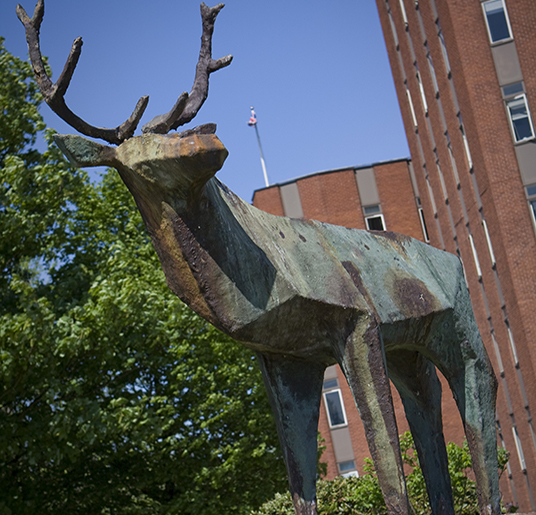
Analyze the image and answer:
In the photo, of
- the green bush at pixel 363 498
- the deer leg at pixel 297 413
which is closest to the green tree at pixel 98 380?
the green bush at pixel 363 498

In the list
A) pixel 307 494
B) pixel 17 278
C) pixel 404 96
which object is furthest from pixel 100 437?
pixel 404 96

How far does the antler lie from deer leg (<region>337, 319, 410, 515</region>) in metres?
1.77

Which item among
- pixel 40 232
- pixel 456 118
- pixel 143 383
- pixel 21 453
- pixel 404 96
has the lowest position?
pixel 21 453

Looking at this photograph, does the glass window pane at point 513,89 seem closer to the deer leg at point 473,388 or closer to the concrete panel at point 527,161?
the concrete panel at point 527,161

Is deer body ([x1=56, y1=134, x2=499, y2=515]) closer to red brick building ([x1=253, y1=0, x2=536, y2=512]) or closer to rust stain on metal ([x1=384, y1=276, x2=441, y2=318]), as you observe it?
rust stain on metal ([x1=384, y1=276, x2=441, y2=318])

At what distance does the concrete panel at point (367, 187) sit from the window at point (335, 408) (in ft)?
27.4

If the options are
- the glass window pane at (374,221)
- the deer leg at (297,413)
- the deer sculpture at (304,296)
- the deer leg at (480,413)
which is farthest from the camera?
the glass window pane at (374,221)

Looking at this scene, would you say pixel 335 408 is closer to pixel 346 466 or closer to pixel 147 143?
pixel 346 466

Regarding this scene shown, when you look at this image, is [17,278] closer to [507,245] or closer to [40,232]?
[40,232]

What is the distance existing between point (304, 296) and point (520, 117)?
19809 mm

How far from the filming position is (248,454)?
15.3 meters

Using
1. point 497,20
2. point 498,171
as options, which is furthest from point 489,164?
point 497,20

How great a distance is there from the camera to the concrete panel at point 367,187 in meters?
32.8

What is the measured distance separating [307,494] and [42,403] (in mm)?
8837
